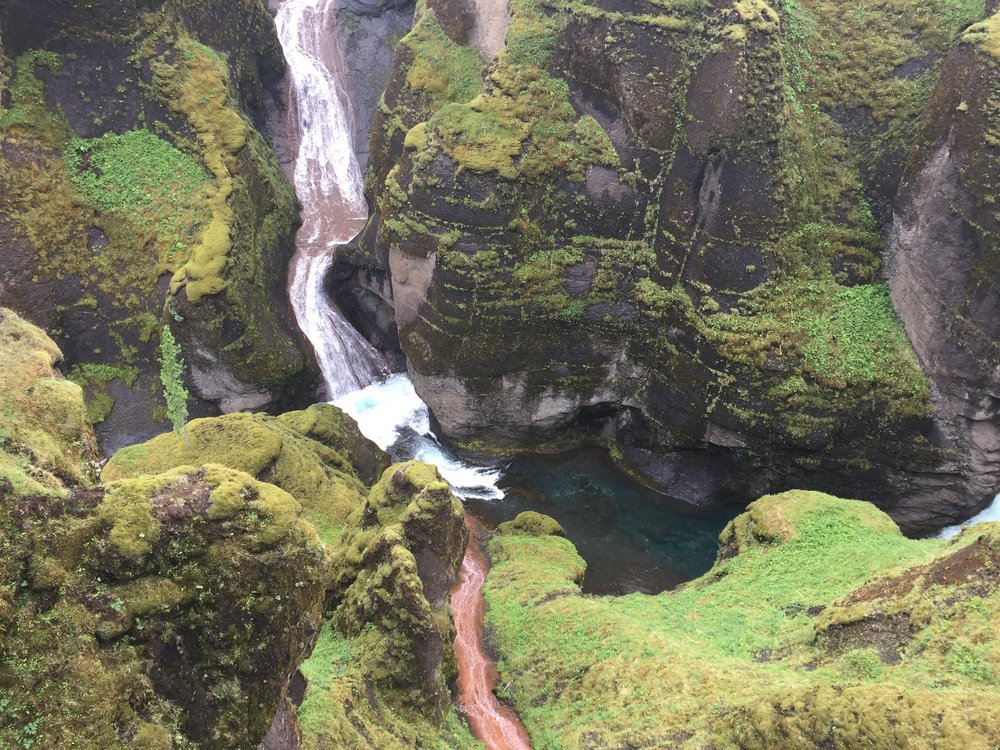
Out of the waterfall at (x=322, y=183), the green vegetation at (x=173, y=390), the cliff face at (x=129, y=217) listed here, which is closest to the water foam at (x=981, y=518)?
the waterfall at (x=322, y=183)

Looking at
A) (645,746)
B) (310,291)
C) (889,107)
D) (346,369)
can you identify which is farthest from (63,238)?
(889,107)

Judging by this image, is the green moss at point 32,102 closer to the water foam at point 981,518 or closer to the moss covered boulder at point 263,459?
the moss covered boulder at point 263,459

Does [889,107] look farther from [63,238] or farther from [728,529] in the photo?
[63,238]

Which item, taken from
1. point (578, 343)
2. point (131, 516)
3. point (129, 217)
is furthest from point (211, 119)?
point (131, 516)

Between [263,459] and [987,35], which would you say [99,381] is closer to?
[263,459]

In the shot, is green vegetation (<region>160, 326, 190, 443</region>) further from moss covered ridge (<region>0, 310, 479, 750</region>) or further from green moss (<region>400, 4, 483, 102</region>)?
green moss (<region>400, 4, 483, 102</region>)
